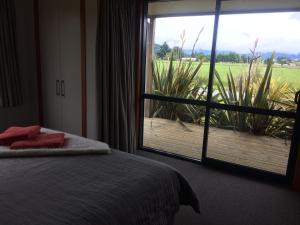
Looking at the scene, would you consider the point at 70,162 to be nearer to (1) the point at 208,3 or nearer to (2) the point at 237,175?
(2) the point at 237,175

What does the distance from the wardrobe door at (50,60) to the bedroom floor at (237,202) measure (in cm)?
190

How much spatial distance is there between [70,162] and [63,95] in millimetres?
1886

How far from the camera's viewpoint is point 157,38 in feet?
11.7

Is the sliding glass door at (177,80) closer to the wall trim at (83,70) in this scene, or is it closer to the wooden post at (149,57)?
the wooden post at (149,57)

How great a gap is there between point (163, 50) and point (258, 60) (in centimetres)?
125

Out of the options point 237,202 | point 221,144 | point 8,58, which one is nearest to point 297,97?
point 221,144

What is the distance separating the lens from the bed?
1172 mm

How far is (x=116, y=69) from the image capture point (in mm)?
3105

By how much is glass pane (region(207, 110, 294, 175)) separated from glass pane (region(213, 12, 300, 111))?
0.63 feet

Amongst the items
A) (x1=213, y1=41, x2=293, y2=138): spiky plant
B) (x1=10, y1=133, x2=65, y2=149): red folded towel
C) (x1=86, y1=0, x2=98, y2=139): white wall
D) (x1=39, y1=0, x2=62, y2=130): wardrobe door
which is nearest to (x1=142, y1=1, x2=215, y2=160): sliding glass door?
(x1=213, y1=41, x2=293, y2=138): spiky plant

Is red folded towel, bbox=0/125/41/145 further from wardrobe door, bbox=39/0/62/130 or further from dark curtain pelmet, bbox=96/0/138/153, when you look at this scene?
wardrobe door, bbox=39/0/62/130

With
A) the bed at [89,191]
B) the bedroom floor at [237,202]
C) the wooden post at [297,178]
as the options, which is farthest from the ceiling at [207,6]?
the bed at [89,191]

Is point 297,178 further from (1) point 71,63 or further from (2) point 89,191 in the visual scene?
(1) point 71,63

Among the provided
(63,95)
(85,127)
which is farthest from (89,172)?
(63,95)
